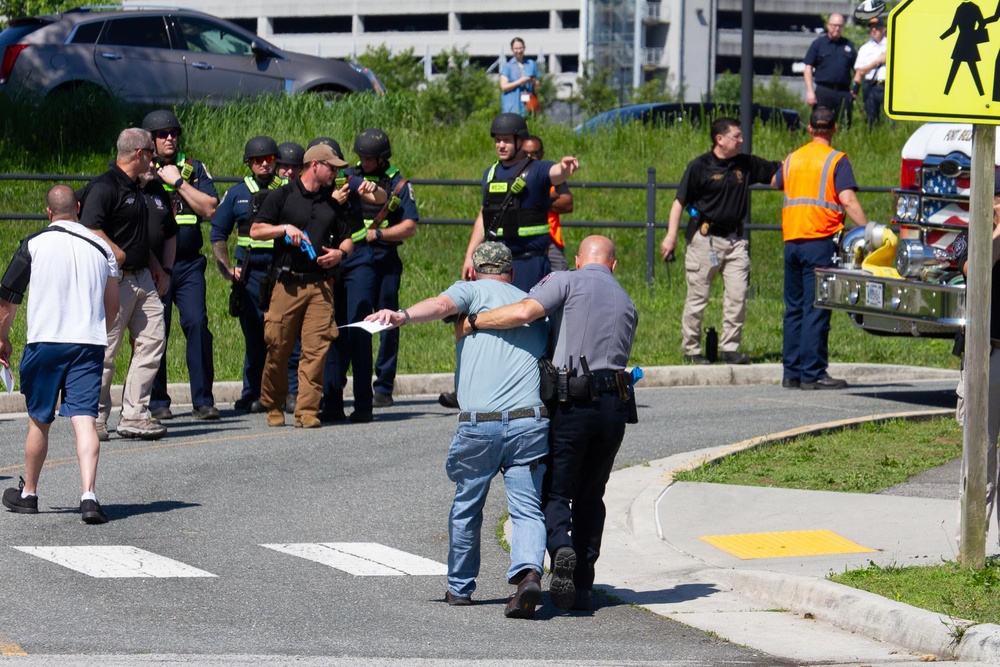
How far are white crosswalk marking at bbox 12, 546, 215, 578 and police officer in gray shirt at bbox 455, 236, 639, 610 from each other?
167cm

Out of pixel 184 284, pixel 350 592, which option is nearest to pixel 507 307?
pixel 350 592

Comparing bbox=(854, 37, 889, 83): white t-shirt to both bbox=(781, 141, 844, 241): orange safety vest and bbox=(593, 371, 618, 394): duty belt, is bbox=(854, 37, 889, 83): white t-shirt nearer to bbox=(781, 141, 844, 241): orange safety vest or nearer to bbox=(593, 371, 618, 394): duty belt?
bbox=(781, 141, 844, 241): orange safety vest

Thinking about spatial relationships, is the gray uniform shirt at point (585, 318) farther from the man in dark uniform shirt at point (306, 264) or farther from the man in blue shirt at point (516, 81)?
the man in blue shirt at point (516, 81)

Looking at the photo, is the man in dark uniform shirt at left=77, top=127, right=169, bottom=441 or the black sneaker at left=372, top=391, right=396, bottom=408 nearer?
the man in dark uniform shirt at left=77, top=127, right=169, bottom=441

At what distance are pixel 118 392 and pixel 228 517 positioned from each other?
459 centimetres

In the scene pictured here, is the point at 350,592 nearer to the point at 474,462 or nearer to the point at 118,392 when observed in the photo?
the point at 474,462

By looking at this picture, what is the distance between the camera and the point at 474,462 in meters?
7.31

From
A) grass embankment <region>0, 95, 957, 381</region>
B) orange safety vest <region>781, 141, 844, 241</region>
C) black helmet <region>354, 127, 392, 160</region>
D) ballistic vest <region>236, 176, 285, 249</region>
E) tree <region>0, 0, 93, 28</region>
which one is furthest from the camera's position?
tree <region>0, 0, 93, 28</region>

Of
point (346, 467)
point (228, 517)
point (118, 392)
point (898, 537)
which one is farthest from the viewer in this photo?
point (118, 392)

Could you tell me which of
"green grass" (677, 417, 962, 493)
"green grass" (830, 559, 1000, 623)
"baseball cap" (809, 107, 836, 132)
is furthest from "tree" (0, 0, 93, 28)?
"green grass" (830, 559, 1000, 623)

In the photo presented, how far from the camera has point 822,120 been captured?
13602mm

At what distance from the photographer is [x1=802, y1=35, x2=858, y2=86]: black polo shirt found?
22.4 m

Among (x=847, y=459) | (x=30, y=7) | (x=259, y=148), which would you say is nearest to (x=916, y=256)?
(x=847, y=459)

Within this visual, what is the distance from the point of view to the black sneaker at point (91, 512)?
894 centimetres
